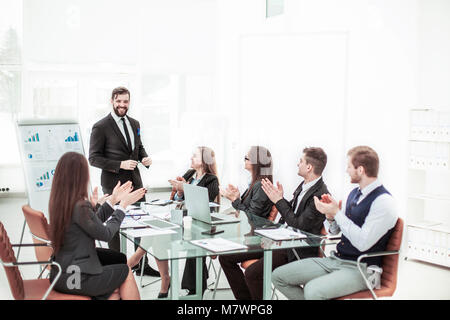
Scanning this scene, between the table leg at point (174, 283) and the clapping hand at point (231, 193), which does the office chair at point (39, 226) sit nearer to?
the table leg at point (174, 283)

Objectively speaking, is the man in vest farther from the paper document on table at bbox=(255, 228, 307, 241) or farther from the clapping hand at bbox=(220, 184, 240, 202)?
the clapping hand at bbox=(220, 184, 240, 202)

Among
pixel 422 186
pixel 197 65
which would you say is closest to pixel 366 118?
pixel 422 186

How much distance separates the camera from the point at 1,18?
9.18 m

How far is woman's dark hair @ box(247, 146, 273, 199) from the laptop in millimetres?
430

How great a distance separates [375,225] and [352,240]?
0.15 m

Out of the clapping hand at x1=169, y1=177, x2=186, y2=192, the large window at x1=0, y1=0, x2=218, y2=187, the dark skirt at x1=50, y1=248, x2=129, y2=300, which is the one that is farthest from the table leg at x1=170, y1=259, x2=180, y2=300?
the large window at x1=0, y1=0, x2=218, y2=187

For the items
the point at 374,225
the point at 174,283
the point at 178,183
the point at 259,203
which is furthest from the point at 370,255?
the point at 178,183

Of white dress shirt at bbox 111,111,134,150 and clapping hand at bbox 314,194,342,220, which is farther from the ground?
white dress shirt at bbox 111,111,134,150

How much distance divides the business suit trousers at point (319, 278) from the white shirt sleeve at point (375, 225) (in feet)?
0.42

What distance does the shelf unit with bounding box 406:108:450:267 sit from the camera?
17.0 ft

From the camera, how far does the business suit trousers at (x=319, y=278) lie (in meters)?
2.88

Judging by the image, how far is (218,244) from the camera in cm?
298

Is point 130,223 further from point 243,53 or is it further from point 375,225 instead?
point 243,53

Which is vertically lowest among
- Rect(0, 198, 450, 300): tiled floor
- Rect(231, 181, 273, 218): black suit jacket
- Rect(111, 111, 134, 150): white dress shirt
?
Rect(0, 198, 450, 300): tiled floor
